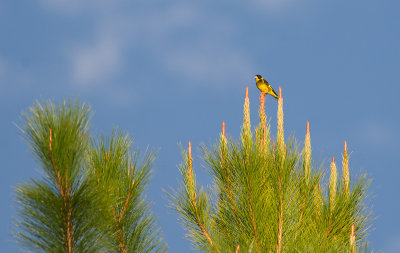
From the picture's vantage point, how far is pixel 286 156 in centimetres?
607

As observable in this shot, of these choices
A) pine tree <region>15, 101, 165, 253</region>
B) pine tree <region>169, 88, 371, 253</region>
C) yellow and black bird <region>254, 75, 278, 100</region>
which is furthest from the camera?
yellow and black bird <region>254, 75, 278, 100</region>

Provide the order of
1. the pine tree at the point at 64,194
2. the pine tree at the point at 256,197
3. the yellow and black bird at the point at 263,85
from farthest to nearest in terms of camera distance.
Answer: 1. the yellow and black bird at the point at 263,85
2. the pine tree at the point at 256,197
3. the pine tree at the point at 64,194

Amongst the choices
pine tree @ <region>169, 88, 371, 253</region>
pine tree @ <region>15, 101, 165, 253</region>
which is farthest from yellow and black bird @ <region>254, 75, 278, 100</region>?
pine tree @ <region>15, 101, 165, 253</region>

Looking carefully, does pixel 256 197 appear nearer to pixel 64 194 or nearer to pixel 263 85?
pixel 64 194

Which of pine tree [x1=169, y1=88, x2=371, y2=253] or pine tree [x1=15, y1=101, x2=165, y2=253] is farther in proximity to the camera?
pine tree [x1=169, y1=88, x2=371, y2=253]

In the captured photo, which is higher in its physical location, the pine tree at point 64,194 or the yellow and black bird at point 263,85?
the yellow and black bird at point 263,85

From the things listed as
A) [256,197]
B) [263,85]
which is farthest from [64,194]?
[263,85]

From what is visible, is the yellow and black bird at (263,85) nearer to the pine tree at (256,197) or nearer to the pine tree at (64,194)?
the pine tree at (256,197)

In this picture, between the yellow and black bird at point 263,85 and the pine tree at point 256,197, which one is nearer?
the pine tree at point 256,197

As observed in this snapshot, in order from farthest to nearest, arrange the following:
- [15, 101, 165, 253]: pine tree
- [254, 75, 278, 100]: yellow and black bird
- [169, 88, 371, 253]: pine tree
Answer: [254, 75, 278, 100]: yellow and black bird, [169, 88, 371, 253]: pine tree, [15, 101, 165, 253]: pine tree

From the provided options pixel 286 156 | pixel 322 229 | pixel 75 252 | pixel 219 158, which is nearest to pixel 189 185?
pixel 219 158

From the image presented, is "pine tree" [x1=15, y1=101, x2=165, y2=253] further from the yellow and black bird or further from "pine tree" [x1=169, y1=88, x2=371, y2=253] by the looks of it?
the yellow and black bird

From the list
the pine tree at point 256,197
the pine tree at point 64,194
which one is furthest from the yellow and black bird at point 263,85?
the pine tree at point 64,194

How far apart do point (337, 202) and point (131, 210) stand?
8.08 feet
